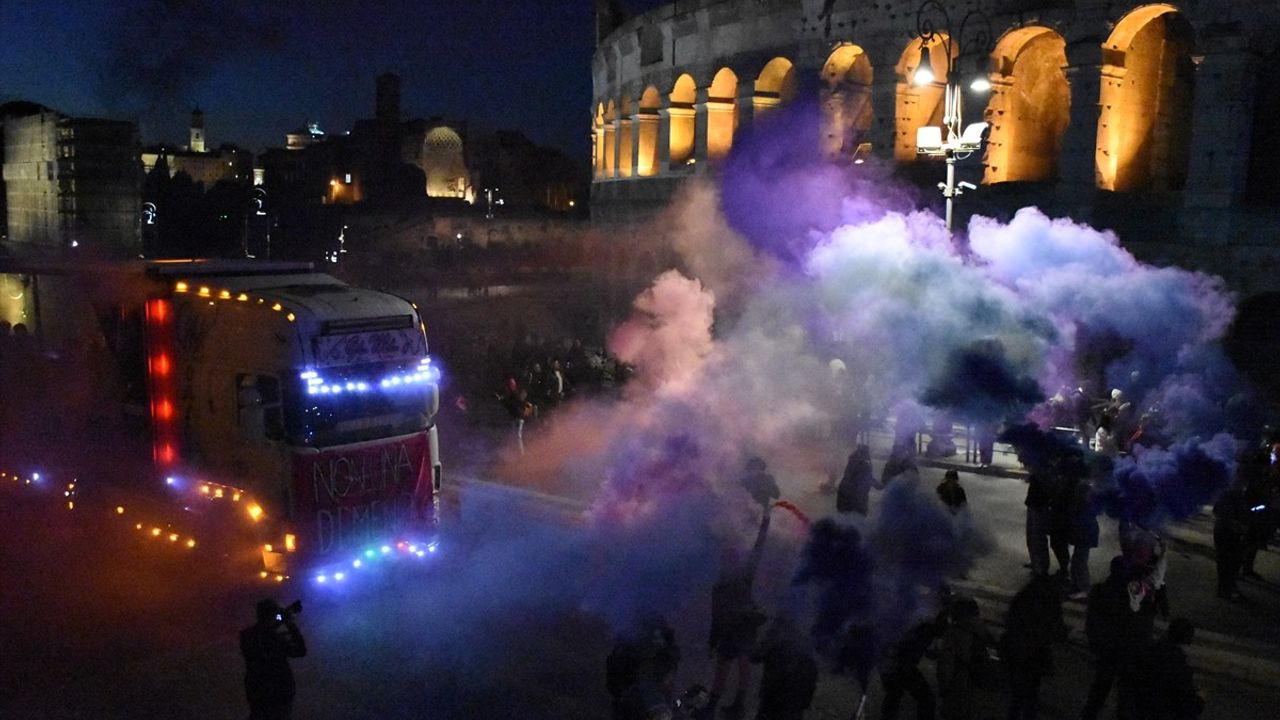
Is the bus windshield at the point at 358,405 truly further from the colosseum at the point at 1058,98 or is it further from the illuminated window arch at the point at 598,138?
the illuminated window arch at the point at 598,138

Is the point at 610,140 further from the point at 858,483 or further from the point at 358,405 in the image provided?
the point at 358,405

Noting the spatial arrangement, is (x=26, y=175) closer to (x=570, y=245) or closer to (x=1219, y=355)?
(x=570, y=245)

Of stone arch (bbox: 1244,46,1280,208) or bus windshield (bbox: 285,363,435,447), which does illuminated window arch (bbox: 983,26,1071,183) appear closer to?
stone arch (bbox: 1244,46,1280,208)

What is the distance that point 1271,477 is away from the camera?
10977 mm

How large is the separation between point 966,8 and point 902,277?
25.6ft

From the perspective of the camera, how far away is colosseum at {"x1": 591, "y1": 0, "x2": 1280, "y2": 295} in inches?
643

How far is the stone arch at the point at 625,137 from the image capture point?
1242 inches

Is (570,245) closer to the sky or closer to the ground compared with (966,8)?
closer to the ground

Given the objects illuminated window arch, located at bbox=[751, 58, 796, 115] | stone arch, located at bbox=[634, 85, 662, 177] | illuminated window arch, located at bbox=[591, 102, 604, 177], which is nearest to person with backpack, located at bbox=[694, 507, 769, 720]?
illuminated window arch, located at bbox=[751, 58, 796, 115]

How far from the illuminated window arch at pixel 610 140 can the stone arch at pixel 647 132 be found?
6.82 feet

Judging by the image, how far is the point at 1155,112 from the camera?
18953mm

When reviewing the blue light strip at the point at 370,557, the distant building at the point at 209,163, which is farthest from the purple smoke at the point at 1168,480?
the distant building at the point at 209,163

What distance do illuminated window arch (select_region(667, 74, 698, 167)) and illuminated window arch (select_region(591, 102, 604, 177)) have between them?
6.38m

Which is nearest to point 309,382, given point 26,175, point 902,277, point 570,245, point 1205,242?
point 902,277
